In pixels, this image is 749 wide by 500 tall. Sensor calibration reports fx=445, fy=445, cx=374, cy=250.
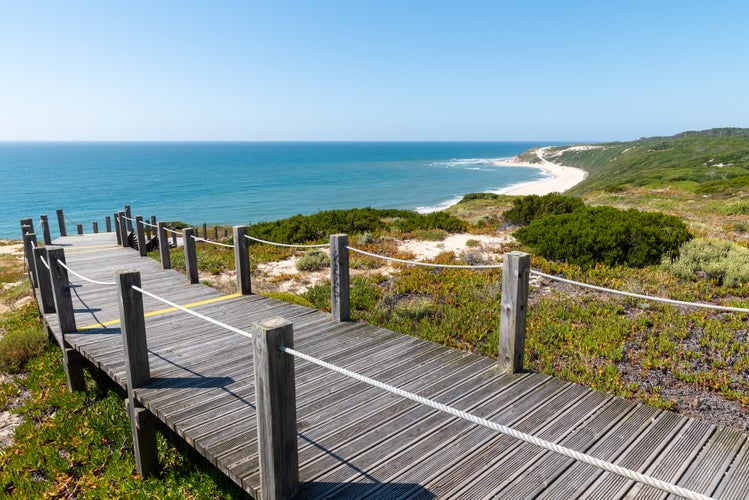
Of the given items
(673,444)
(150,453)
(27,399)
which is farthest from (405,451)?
(27,399)

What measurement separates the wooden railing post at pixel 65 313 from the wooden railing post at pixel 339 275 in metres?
3.62

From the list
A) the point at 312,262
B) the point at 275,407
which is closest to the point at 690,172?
the point at 312,262

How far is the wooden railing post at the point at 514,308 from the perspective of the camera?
4609mm

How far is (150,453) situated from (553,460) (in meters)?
3.96

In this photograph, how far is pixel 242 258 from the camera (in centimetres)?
814

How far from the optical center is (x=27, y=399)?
6586 millimetres

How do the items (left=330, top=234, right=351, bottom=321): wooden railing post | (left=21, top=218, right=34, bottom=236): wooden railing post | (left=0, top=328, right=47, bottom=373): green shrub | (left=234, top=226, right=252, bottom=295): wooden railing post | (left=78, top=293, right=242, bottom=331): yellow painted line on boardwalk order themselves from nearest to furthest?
(left=330, top=234, right=351, bottom=321): wooden railing post → (left=78, top=293, right=242, bottom=331): yellow painted line on boardwalk → (left=0, top=328, right=47, bottom=373): green shrub → (left=234, top=226, right=252, bottom=295): wooden railing post → (left=21, top=218, right=34, bottom=236): wooden railing post

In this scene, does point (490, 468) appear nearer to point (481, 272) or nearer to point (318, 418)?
point (318, 418)

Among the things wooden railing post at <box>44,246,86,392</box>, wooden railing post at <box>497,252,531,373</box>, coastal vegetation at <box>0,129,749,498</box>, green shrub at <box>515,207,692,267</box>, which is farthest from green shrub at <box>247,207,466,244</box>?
wooden railing post at <box>497,252,531,373</box>

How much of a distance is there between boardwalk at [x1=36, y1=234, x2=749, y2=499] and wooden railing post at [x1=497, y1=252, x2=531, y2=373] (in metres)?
0.20

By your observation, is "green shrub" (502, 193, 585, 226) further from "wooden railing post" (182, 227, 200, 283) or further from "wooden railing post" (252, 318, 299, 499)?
"wooden railing post" (252, 318, 299, 499)

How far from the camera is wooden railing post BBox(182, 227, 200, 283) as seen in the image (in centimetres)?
893

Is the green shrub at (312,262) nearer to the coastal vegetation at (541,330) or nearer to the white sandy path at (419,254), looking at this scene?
the white sandy path at (419,254)

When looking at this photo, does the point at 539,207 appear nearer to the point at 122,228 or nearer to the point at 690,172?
the point at 122,228
